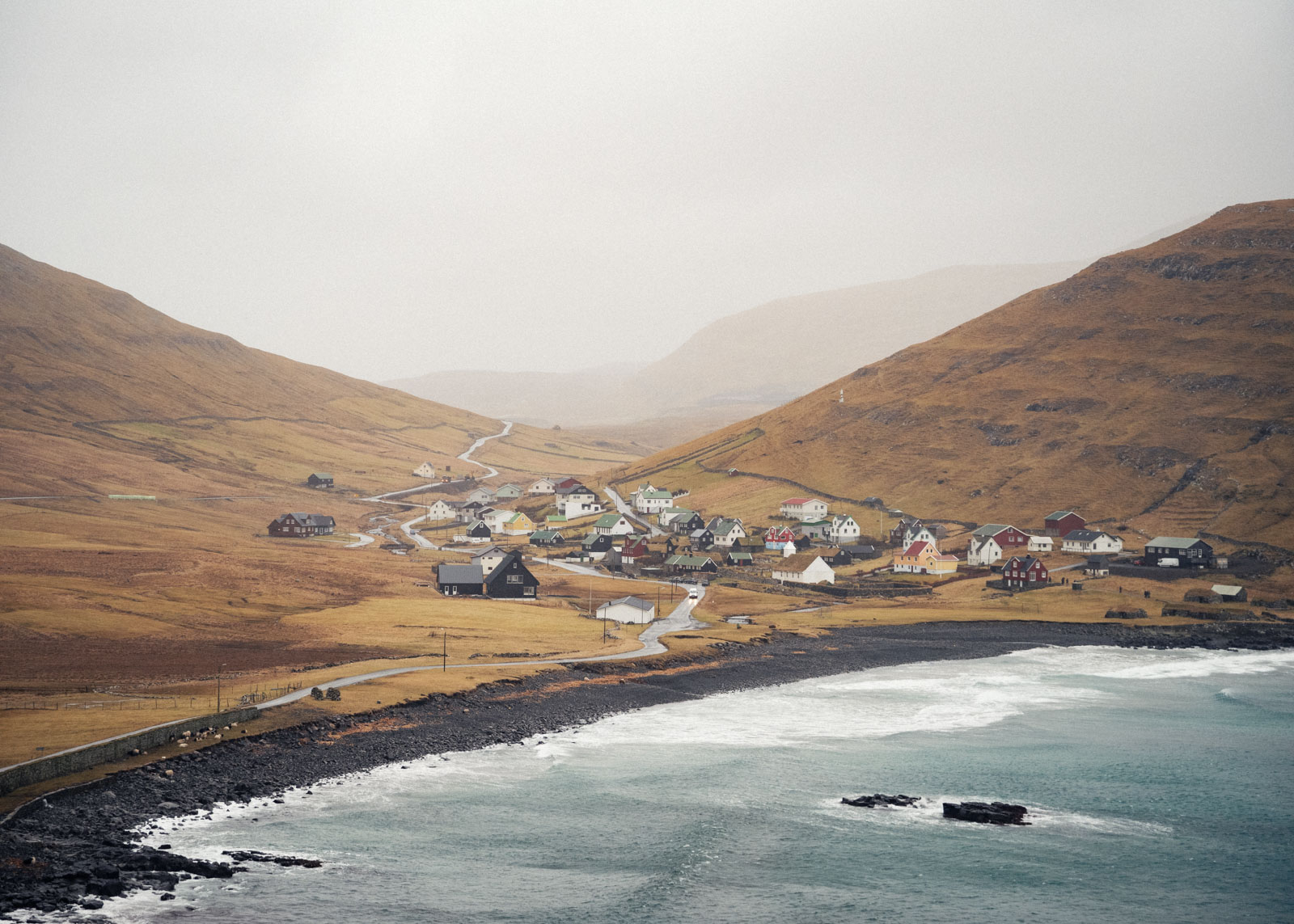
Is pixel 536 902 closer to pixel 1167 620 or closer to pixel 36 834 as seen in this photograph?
pixel 36 834

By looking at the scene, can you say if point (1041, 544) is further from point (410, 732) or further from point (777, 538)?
point (410, 732)

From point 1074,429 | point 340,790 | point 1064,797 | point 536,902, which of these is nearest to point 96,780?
point 340,790

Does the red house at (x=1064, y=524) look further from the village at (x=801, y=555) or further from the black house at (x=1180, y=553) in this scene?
the black house at (x=1180, y=553)

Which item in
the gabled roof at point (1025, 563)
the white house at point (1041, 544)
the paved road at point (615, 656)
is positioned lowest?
the paved road at point (615, 656)

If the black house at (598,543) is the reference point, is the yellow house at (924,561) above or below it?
below

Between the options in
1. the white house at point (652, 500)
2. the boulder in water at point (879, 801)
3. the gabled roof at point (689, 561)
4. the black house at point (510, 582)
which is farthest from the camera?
the white house at point (652, 500)

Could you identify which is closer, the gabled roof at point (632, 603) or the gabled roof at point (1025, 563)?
the gabled roof at point (632, 603)

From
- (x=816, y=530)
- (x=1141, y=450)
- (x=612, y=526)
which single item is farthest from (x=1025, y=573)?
(x=612, y=526)

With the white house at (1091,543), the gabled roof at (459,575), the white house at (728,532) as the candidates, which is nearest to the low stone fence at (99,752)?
the gabled roof at (459,575)
